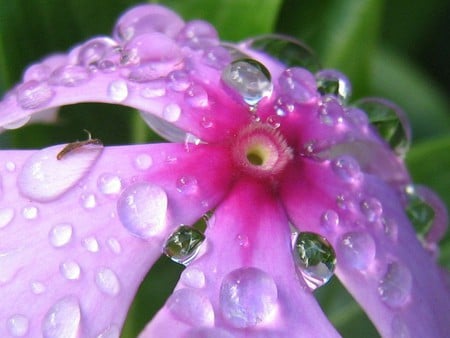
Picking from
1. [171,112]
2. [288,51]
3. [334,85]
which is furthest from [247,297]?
[288,51]

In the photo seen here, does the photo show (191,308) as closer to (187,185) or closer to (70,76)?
(187,185)

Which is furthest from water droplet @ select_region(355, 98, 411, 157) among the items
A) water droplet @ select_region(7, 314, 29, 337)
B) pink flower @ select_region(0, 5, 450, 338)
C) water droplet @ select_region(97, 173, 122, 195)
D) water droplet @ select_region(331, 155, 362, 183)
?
water droplet @ select_region(7, 314, 29, 337)

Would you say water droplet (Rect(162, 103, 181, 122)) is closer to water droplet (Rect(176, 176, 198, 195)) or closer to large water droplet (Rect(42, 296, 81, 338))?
water droplet (Rect(176, 176, 198, 195))

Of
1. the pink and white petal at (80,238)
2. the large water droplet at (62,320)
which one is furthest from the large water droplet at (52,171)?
the large water droplet at (62,320)

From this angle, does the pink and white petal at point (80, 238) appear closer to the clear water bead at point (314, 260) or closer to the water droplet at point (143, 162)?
the water droplet at point (143, 162)

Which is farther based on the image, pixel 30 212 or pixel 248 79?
pixel 248 79
